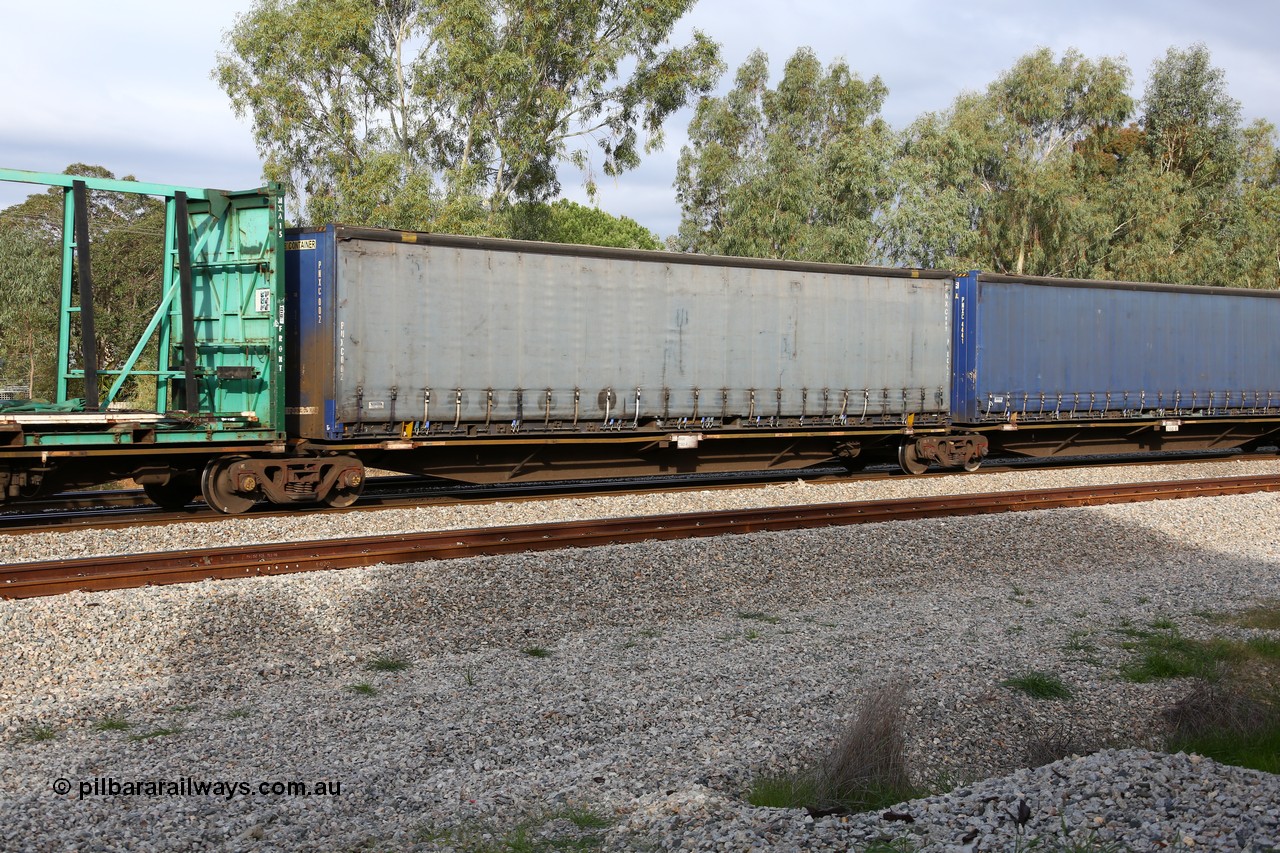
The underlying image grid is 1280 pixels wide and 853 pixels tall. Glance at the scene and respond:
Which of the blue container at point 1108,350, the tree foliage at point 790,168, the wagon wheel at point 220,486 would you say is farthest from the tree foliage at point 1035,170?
the wagon wheel at point 220,486

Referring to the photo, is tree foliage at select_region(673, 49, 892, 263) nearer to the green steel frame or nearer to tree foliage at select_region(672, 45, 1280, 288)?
tree foliage at select_region(672, 45, 1280, 288)

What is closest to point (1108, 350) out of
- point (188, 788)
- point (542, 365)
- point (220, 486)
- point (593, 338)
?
point (593, 338)

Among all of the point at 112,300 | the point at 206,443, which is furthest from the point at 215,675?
the point at 112,300

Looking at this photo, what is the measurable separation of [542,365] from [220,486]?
4687 millimetres

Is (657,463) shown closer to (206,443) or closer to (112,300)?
(206,443)

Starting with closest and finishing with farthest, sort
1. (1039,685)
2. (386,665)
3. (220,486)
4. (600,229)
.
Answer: (1039,685)
(386,665)
(220,486)
(600,229)

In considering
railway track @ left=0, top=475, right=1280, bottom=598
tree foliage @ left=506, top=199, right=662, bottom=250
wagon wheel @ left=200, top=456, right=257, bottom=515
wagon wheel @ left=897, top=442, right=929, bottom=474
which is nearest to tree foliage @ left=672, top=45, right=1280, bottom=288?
tree foliage @ left=506, top=199, right=662, bottom=250

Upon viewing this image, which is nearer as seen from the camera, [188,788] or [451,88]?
[188,788]

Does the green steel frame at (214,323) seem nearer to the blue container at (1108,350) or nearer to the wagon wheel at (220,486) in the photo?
the wagon wheel at (220,486)

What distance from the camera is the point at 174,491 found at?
1354cm

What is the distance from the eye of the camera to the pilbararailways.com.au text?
5.16m

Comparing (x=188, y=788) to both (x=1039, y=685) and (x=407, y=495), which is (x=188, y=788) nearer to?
(x=1039, y=685)

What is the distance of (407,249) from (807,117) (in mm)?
41007

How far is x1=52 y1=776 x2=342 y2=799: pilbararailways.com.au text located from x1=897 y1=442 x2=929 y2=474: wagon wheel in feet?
49.5
